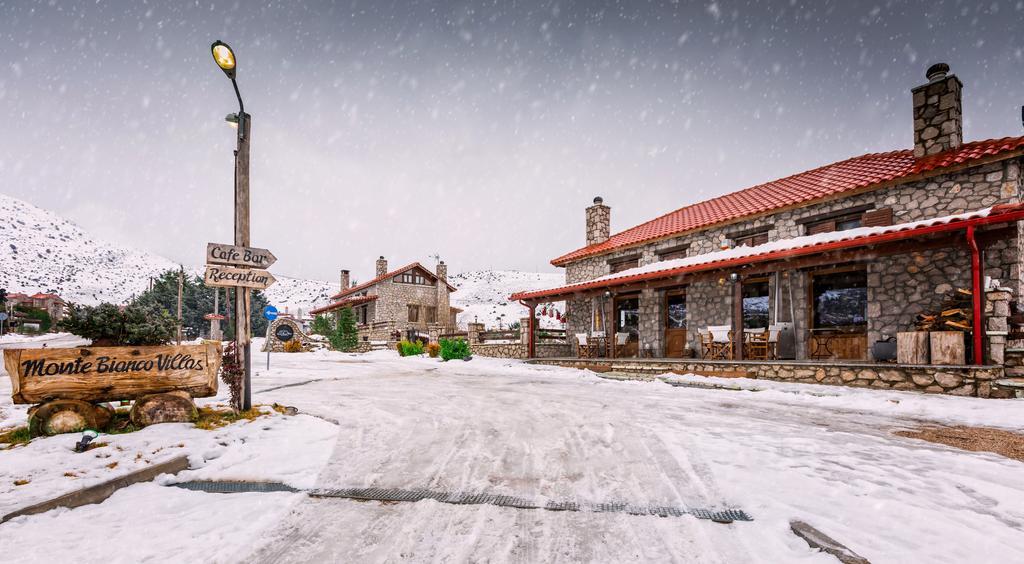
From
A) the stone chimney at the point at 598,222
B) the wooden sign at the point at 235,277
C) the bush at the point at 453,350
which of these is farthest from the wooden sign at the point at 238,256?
the stone chimney at the point at 598,222

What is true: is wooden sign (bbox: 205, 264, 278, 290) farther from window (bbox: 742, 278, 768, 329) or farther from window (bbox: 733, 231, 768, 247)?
window (bbox: 742, 278, 768, 329)

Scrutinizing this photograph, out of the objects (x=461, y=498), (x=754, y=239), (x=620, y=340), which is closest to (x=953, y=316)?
(x=754, y=239)

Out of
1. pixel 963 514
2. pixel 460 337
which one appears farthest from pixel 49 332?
pixel 963 514

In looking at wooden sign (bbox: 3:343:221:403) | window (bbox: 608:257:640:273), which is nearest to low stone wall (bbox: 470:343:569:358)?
window (bbox: 608:257:640:273)

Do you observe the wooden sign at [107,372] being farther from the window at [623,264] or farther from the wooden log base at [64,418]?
the window at [623,264]

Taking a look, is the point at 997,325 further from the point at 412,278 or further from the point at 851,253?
the point at 412,278

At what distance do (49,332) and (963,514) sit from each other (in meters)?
58.0

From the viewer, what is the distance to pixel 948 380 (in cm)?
791

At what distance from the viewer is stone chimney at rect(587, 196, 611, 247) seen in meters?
20.6

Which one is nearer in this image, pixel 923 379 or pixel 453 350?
pixel 923 379

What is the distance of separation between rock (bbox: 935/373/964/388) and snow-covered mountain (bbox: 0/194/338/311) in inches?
3779

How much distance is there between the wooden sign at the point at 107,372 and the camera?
4.18 meters

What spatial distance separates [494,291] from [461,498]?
76.5m

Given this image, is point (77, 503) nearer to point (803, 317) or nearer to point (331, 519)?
point (331, 519)
